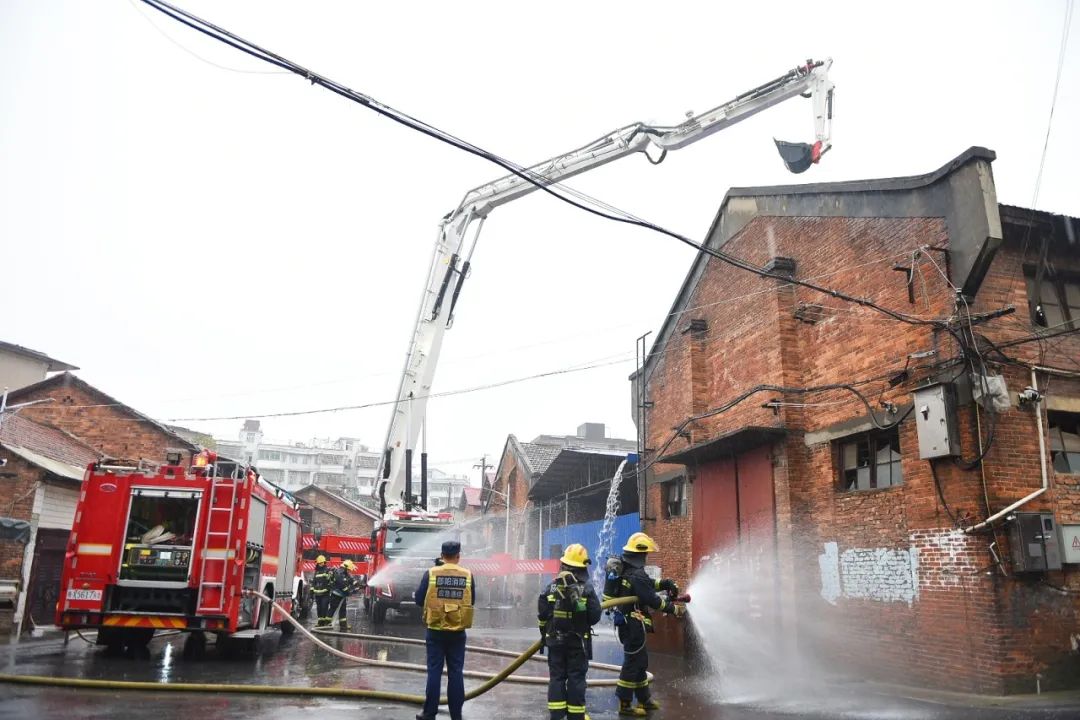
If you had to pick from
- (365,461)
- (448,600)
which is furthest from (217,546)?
(365,461)

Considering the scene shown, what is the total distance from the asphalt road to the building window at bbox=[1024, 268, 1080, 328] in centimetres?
474

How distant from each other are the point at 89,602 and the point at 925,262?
11298 millimetres

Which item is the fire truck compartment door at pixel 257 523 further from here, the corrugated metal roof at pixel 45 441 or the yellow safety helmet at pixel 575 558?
the corrugated metal roof at pixel 45 441

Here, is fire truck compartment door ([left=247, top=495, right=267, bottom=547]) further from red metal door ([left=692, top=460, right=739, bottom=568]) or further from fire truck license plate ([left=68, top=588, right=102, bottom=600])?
red metal door ([left=692, top=460, right=739, bottom=568])

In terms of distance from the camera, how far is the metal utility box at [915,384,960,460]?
29.8 ft

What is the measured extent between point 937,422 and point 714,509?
5487 millimetres

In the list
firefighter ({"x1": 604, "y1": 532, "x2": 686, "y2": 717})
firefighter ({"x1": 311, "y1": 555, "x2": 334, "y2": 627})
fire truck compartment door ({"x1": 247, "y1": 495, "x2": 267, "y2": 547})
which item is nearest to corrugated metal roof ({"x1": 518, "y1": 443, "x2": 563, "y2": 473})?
firefighter ({"x1": 311, "y1": 555, "x2": 334, "y2": 627})

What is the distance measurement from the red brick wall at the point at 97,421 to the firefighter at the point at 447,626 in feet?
64.6

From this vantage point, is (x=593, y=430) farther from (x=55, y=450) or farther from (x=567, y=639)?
(x=567, y=639)

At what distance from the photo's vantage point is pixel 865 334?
36.1 feet

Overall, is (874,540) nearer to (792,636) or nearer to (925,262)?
(792,636)

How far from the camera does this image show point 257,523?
36.3ft

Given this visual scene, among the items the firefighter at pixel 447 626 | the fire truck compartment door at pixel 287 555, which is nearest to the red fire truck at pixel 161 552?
the fire truck compartment door at pixel 287 555

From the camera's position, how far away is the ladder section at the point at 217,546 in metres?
9.74
